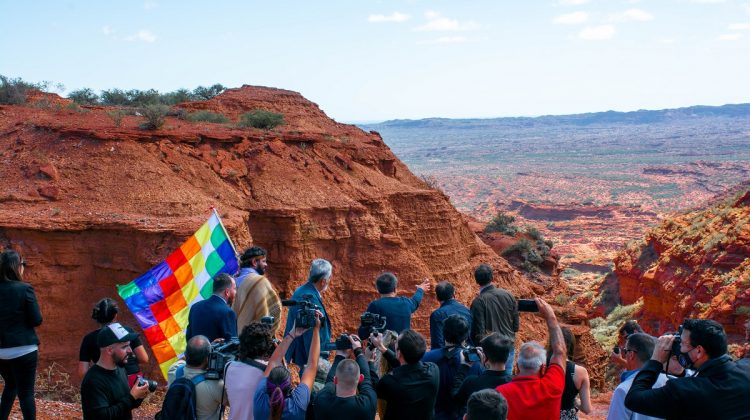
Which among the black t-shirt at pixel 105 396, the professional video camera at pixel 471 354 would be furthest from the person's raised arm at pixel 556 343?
the black t-shirt at pixel 105 396

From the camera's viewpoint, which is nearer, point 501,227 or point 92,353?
point 92,353

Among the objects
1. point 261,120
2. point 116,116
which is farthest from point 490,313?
point 261,120

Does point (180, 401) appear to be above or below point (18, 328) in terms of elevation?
below

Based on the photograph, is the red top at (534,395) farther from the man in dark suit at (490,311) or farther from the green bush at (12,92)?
the green bush at (12,92)

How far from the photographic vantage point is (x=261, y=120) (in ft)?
61.4

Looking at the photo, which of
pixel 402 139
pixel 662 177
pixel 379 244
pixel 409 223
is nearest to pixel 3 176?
pixel 379 244

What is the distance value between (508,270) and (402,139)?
176 m

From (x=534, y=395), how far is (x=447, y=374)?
120 centimetres

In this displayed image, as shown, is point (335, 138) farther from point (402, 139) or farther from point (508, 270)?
point (402, 139)

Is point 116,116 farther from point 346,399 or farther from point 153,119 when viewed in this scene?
point 346,399

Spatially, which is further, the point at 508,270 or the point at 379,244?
the point at 508,270

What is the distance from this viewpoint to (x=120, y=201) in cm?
1288

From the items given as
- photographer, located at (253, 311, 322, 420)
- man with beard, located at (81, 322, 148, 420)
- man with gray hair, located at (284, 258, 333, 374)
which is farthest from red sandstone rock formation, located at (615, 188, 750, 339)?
man with beard, located at (81, 322, 148, 420)

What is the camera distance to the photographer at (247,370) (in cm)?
510
